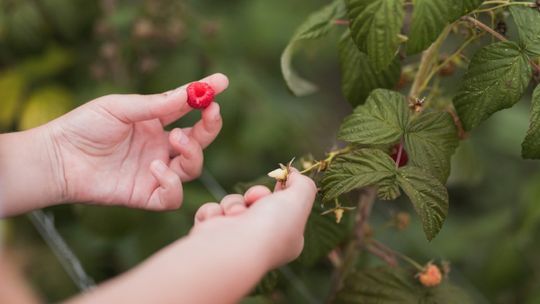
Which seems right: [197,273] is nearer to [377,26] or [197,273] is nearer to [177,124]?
[377,26]

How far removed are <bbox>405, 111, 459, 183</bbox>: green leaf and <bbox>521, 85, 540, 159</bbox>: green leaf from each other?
92 mm

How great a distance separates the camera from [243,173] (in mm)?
1833

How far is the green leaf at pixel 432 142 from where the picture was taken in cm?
83

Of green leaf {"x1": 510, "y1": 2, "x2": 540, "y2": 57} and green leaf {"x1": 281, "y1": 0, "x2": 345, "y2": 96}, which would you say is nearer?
green leaf {"x1": 510, "y1": 2, "x2": 540, "y2": 57}

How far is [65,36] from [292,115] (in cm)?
72

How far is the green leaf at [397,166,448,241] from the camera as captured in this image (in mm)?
769

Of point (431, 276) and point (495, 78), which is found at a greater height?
point (495, 78)

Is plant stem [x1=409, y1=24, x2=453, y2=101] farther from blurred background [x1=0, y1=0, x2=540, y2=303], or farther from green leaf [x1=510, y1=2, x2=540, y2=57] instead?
blurred background [x1=0, y1=0, x2=540, y2=303]

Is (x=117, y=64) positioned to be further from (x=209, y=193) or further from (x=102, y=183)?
(x=102, y=183)

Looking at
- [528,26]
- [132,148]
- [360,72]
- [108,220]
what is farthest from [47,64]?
[528,26]

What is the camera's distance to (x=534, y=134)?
31.4 inches

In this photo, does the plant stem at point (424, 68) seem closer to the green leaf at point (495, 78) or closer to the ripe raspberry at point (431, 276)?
the green leaf at point (495, 78)

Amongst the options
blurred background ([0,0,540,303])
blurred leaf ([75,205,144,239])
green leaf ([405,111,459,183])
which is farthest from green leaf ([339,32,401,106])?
blurred leaf ([75,205,144,239])

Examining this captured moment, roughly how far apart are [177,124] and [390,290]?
87 centimetres
